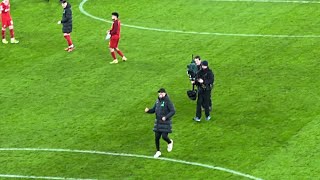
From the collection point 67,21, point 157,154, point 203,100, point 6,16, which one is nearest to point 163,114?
point 157,154

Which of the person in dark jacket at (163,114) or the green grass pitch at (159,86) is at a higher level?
the person in dark jacket at (163,114)

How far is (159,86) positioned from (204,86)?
4.08 meters

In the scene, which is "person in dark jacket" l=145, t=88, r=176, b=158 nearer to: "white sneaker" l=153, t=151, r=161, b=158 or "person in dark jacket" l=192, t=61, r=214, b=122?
"white sneaker" l=153, t=151, r=161, b=158

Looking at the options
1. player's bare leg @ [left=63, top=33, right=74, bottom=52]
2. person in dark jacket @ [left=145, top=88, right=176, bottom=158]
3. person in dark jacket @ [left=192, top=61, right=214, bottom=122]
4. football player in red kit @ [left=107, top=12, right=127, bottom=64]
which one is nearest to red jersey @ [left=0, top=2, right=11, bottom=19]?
player's bare leg @ [left=63, top=33, right=74, bottom=52]

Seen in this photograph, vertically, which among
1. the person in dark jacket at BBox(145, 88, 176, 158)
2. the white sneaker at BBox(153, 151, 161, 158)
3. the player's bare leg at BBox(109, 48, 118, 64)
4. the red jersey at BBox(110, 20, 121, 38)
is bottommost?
the white sneaker at BBox(153, 151, 161, 158)

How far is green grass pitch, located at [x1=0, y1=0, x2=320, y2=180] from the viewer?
1115 inches

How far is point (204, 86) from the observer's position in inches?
1229

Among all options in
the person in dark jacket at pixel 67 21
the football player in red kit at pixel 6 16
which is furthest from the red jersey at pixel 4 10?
the person in dark jacket at pixel 67 21

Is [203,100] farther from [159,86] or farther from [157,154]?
[159,86]

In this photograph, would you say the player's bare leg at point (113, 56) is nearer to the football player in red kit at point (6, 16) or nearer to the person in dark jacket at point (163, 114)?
the football player in red kit at point (6, 16)

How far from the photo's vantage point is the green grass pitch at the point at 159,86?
28328 mm

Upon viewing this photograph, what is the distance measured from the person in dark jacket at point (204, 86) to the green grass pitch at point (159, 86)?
1.69 feet

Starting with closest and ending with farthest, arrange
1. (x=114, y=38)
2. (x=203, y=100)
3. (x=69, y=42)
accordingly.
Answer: (x=203, y=100)
(x=114, y=38)
(x=69, y=42)

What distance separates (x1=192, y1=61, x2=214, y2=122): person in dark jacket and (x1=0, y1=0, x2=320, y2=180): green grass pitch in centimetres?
51
